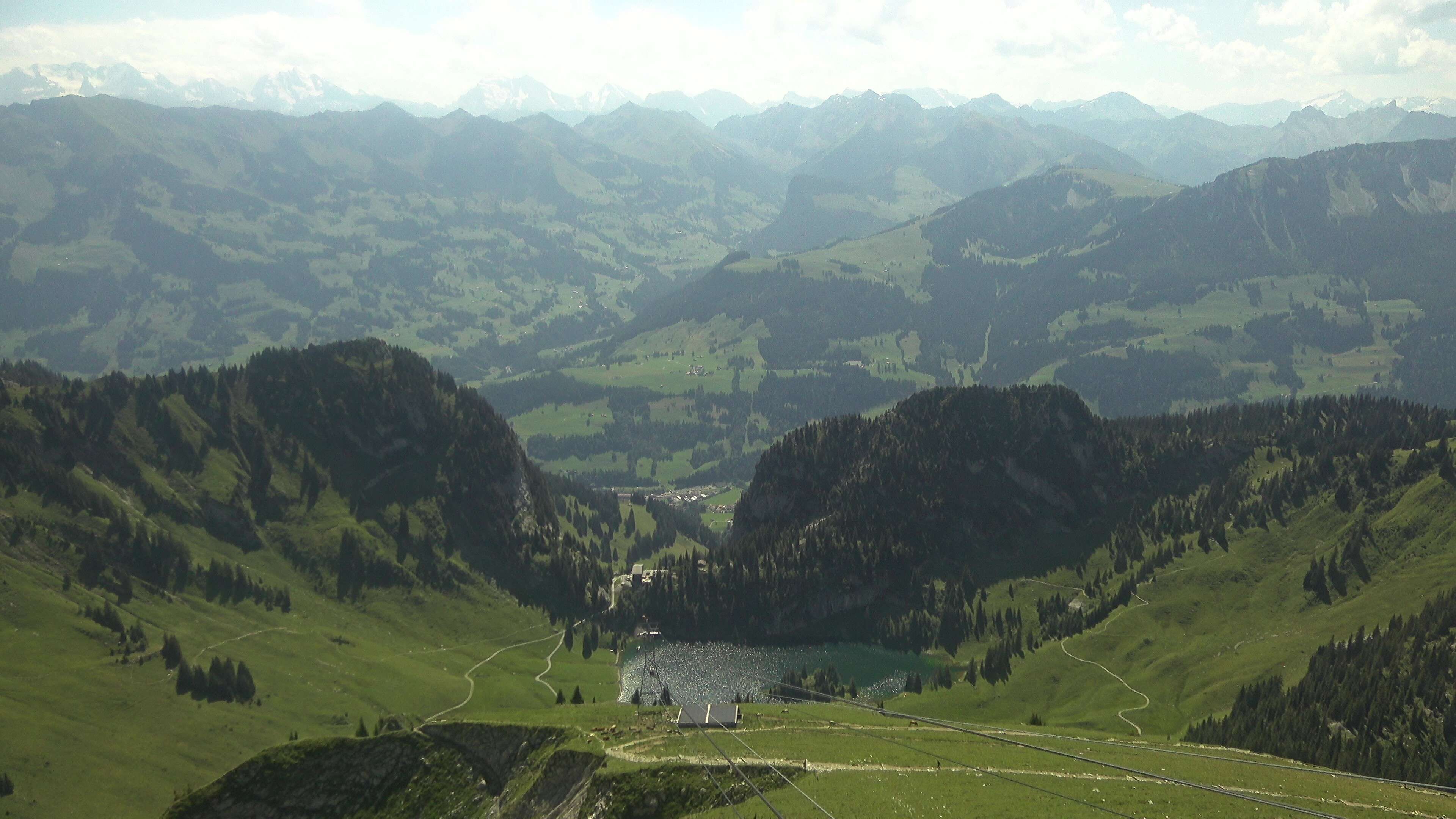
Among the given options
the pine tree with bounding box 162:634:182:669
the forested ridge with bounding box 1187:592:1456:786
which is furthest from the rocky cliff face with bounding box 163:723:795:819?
the forested ridge with bounding box 1187:592:1456:786

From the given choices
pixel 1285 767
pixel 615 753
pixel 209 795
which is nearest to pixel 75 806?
pixel 209 795

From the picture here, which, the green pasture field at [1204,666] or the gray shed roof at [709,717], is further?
the green pasture field at [1204,666]

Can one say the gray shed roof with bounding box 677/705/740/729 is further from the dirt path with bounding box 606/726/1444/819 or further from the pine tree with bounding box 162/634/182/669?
the pine tree with bounding box 162/634/182/669

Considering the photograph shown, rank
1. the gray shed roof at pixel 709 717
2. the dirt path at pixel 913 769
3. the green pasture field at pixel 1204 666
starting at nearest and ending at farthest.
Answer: the dirt path at pixel 913 769, the gray shed roof at pixel 709 717, the green pasture field at pixel 1204 666

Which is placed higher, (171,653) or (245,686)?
(171,653)

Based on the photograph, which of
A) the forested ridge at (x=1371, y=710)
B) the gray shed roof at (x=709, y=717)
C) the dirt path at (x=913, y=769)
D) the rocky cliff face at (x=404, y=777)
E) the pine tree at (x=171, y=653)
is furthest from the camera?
the pine tree at (x=171, y=653)

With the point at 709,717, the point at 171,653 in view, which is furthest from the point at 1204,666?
the point at 171,653

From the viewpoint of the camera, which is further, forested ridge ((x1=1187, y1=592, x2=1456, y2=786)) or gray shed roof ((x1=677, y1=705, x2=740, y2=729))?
forested ridge ((x1=1187, y1=592, x2=1456, y2=786))

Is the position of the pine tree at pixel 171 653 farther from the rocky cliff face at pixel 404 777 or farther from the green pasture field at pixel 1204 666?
the green pasture field at pixel 1204 666

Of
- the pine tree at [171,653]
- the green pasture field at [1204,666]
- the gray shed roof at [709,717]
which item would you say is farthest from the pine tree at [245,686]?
the green pasture field at [1204,666]

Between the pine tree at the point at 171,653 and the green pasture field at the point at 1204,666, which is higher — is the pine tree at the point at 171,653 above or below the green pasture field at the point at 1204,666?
below

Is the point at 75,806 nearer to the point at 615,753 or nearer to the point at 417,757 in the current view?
the point at 417,757

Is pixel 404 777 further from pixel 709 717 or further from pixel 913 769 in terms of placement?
pixel 913 769
